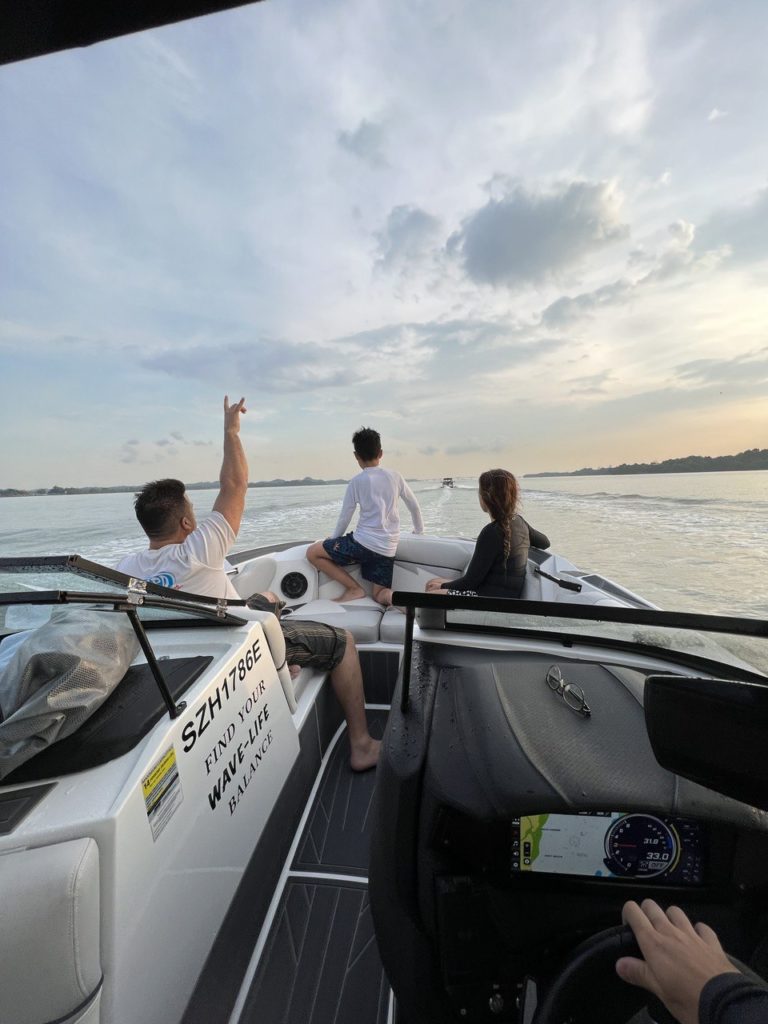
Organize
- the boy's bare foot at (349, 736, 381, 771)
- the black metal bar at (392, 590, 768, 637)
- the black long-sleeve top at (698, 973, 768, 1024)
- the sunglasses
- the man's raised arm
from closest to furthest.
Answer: the black long-sleeve top at (698, 973, 768, 1024)
the black metal bar at (392, 590, 768, 637)
the sunglasses
the man's raised arm
the boy's bare foot at (349, 736, 381, 771)

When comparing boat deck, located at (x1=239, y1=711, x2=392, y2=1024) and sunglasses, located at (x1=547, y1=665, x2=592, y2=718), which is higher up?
sunglasses, located at (x1=547, y1=665, x2=592, y2=718)

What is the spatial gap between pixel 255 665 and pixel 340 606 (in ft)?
7.33

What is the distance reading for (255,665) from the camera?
152 cm

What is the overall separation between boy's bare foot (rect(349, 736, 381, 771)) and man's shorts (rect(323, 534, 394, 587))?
1964 mm

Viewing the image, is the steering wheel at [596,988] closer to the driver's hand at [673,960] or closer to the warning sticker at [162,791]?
the driver's hand at [673,960]

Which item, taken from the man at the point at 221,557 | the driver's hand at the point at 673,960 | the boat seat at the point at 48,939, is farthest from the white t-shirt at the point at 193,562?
the driver's hand at the point at 673,960

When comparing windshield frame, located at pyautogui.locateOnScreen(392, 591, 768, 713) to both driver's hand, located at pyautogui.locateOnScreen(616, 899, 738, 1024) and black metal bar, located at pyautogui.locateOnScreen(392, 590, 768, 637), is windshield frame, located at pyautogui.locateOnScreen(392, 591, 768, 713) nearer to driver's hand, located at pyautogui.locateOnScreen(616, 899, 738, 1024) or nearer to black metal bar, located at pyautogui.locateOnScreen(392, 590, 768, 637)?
black metal bar, located at pyautogui.locateOnScreen(392, 590, 768, 637)

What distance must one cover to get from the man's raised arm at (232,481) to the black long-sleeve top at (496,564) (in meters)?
1.37

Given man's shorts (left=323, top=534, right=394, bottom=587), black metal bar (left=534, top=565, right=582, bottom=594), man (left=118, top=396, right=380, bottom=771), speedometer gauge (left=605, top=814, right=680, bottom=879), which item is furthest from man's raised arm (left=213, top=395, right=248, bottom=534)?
black metal bar (left=534, top=565, right=582, bottom=594)

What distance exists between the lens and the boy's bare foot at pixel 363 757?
2.07 meters

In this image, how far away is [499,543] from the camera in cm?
276

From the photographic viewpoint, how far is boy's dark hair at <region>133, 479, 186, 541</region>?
1.82 meters

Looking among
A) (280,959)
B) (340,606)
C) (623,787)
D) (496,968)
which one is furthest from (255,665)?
(340,606)

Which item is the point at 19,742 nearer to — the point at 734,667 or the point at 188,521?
the point at 188,521
